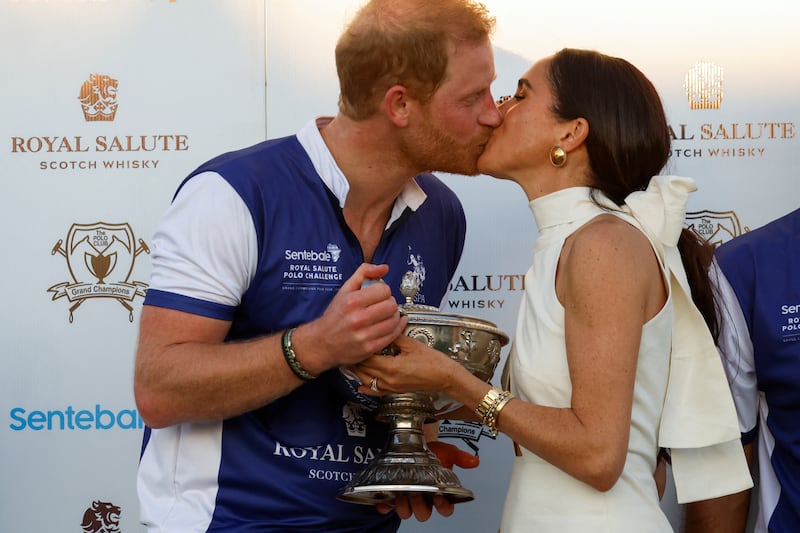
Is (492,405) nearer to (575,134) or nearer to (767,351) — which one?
(575,134)

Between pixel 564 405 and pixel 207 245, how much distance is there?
0.85m

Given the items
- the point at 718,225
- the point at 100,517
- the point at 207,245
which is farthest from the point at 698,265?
the point at 100,517

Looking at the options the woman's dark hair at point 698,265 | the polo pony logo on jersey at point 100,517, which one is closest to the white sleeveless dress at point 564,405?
the woman's dark hair at point 698,265

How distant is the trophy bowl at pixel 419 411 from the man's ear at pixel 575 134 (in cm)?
45

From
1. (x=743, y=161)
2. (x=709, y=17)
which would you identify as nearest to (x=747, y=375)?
(x=743, y=161)

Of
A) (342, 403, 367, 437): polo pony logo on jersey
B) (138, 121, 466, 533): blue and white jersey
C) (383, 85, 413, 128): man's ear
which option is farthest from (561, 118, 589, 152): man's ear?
(342, 403, 367, 437): polo pony logo on jersey

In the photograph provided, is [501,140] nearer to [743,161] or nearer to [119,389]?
[743,161]

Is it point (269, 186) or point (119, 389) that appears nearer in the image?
point (269, 186)

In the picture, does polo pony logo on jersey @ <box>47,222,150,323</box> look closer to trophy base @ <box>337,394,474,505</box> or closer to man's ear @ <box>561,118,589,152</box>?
trophy base @ <box>337,394,474,505</box>

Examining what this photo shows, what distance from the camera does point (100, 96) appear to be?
343cm

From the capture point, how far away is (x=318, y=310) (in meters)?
2.60

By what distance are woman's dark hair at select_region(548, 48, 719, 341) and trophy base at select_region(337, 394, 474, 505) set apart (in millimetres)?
647

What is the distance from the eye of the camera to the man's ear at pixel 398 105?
2.77 metres

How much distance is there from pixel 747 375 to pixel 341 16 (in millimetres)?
1571
